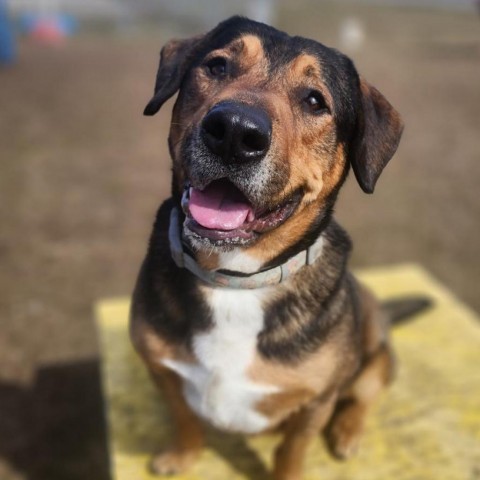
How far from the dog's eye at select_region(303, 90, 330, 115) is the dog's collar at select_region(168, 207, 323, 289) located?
0.57m

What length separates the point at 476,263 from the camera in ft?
20.0

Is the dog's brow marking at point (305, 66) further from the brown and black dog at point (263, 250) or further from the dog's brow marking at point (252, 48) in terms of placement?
the dog's brow marking at point (252, 48)

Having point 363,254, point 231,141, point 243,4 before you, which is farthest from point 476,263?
point 243,4

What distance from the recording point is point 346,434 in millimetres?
3045

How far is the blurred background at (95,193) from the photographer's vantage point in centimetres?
413

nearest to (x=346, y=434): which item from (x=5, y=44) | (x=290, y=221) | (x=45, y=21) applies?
(x=290, y=221)

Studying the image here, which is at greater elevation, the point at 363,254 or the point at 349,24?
the point at 363,254

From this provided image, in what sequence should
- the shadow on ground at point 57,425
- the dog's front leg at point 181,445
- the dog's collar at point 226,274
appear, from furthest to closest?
the shadow on ground at point 57,425 < the dog's front leg at point 181,445 < the dog's collar at point 226,274

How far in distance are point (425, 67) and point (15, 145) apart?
9312 millimetres

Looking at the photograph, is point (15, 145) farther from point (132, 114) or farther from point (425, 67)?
point (425, 67)

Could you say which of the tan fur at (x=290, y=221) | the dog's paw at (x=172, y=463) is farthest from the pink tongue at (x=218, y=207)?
the dog's paw at (x=172, y=463)

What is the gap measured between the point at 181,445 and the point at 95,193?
4.55 meters

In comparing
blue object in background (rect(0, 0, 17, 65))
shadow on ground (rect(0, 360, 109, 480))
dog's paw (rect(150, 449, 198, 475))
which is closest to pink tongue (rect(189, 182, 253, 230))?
dog's paw (rect(150, 449, 198, 475))

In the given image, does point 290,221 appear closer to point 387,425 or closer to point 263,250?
point 263,250
